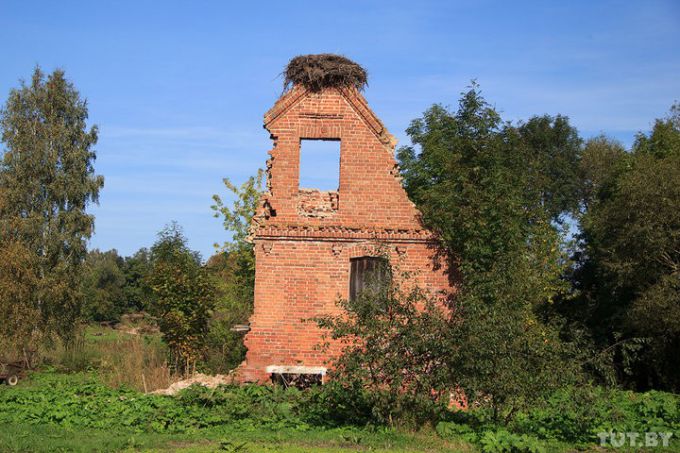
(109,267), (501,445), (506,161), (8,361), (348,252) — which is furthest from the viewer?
(109,267)

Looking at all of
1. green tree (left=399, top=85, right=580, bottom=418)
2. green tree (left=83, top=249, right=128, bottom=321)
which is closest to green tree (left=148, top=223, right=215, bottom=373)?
green tree (left=399, top=85, right=580, bottom=418)

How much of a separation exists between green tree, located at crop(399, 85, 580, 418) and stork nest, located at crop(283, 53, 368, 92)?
11.8ft

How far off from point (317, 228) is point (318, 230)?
0.05 metres

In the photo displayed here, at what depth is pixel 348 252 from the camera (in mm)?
16516

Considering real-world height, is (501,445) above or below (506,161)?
→ below

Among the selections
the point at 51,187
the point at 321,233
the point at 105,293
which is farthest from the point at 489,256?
the point at 105,293

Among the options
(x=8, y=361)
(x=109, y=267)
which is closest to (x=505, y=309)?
(x=8, y=361)

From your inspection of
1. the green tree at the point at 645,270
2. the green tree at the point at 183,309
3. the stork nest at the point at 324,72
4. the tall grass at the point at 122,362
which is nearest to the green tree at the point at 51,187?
the tall grass at the point at 122,362

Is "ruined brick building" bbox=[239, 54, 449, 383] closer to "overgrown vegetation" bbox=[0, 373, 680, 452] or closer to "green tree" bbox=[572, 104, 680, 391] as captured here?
"overgrown vegetation" bbox=[0, 373, 680, 452]

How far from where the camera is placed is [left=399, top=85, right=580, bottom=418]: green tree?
11711 mm

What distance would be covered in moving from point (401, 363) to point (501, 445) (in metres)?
2.32

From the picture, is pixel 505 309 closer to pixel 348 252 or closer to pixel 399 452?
pixel 399 452

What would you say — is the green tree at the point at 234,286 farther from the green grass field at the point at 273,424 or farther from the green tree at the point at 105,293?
the green tree at the point at 105,293

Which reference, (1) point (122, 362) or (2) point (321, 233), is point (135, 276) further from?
(2) point (321, 233)
